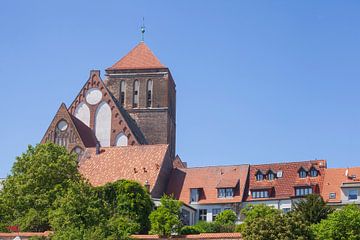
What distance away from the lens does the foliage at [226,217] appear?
68.1 meters

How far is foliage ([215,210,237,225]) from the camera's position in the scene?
2680 inches

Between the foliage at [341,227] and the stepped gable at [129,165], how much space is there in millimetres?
27736

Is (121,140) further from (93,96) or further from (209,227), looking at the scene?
(209,227)

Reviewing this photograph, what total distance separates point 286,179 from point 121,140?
24462mm

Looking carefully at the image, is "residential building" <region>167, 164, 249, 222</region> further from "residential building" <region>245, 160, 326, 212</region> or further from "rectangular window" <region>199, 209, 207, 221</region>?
"residential building" <region>245, 160, 326, 212</region>

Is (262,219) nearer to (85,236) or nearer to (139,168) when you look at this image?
(85,236)

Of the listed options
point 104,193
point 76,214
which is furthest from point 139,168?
point 76,214

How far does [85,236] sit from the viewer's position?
1876 inches

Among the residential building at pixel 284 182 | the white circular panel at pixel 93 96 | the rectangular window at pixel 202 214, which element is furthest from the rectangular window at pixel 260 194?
the white circular panel at pixel 93 96

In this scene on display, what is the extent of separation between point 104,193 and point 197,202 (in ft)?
55.1

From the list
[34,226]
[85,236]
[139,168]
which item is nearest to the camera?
[85,236]

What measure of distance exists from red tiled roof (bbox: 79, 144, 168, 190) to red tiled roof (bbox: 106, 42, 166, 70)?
25119mm

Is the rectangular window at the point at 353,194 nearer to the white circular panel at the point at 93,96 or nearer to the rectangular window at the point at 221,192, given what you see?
the rectangular window at the point at 221,192

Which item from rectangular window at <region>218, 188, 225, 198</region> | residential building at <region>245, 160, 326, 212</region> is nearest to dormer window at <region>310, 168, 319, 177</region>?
residential building at <region>245, 160, 326, 212</region>
